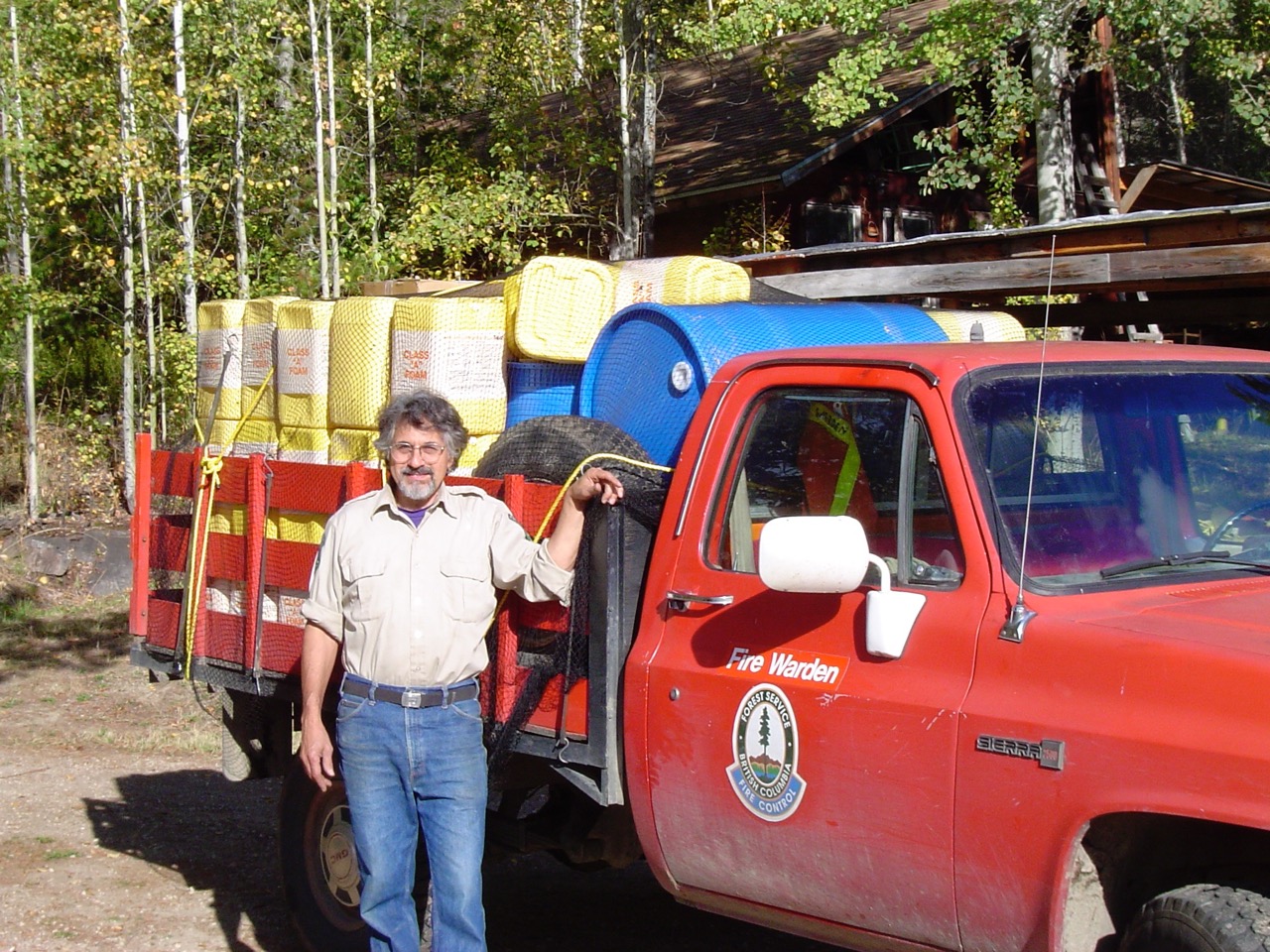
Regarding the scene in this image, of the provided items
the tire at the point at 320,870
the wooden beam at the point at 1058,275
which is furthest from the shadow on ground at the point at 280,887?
the wooden beam at the point at 1058,275

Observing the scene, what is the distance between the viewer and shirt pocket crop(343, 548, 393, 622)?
3990 mm

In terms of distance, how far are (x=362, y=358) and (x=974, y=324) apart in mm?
2209

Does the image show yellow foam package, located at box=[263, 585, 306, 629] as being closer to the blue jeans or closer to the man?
the man

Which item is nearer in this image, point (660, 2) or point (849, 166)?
point (660, 2)

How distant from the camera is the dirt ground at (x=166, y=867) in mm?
5547

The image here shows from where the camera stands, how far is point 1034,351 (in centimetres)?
367

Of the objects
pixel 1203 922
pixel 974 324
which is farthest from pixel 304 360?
pixel 1203 922

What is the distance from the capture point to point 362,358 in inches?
210

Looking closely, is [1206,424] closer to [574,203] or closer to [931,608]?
[931,608]

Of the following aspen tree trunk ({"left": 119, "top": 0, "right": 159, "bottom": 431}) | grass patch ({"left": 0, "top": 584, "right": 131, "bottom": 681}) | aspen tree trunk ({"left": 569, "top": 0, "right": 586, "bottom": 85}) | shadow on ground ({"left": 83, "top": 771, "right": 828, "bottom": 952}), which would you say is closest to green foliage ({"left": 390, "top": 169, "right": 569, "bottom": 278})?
aspen tree trunk ({"left": 569, "top": 0, "right": 586, "bottom": 85})

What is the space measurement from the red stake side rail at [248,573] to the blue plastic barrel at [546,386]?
2.25ft

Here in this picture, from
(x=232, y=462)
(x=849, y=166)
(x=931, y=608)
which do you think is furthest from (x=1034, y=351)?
(x=849, y=166)

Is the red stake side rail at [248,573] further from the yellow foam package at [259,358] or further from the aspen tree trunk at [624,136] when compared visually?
the aspen tree trunk at [624,136]

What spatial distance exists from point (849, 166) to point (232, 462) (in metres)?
14.6
